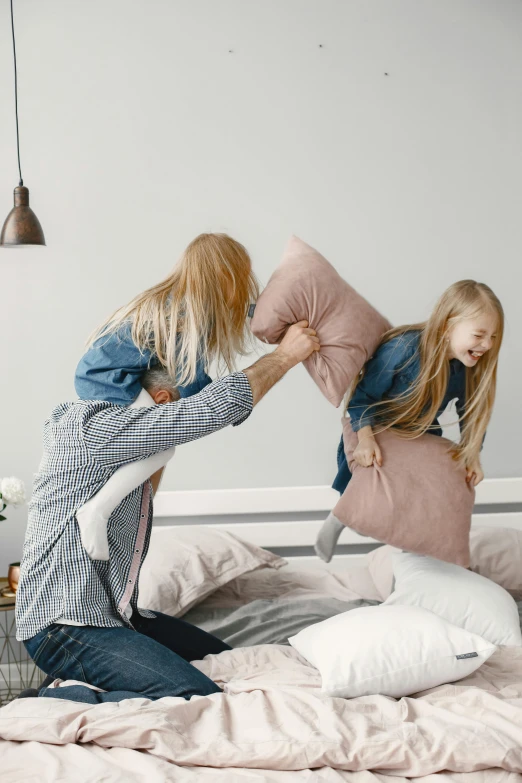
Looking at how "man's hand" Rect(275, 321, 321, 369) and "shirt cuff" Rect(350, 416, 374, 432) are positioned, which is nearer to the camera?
"man's hand" Rect(275, 321, 321, 369)

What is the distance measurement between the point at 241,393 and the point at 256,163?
146cm

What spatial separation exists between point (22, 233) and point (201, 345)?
3.48 feet

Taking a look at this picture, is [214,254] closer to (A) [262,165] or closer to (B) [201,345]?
(B) [201,345]

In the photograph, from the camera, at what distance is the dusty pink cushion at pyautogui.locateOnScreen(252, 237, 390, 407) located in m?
1.81

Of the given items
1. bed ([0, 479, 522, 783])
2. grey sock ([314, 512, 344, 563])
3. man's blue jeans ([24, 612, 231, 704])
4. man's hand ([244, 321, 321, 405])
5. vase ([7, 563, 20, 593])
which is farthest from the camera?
vase ([7, 563, 20, 593])

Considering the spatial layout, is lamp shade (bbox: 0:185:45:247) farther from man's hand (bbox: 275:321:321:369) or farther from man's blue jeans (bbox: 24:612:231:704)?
man's blue jeans (bbox: 24:612:231:704)

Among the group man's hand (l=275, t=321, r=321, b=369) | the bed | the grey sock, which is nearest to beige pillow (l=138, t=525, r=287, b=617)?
the grey sock

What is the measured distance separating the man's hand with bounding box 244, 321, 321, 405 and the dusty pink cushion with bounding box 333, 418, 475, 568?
14.6 inches

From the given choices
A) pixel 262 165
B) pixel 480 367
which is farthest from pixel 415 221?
pixel 480 367

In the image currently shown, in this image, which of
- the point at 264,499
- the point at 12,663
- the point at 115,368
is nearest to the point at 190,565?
the point at 264,499

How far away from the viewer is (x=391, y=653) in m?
1.60

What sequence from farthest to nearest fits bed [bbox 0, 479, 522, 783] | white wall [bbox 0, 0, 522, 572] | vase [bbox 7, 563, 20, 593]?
1. white wall [bbox 0, 0, 522, 572]
2. vase [bbox 7, 563, 20, 593]
3. bed [bbox 0, 479, 522, 783]

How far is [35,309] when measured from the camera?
9.25 ft

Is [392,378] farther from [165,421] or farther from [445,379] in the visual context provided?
[165,421]
